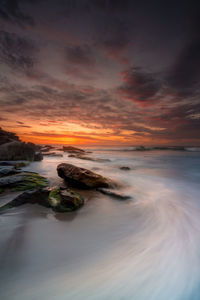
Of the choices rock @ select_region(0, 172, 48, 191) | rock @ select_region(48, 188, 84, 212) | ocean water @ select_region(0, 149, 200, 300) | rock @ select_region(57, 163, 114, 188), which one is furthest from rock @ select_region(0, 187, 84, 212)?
rock @ select_region(57, 163, 114, 188)

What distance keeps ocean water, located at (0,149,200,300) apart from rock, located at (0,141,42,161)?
883 centimetres

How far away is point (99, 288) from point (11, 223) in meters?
1.95

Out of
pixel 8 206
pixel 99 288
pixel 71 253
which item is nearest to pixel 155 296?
pixel 99 288

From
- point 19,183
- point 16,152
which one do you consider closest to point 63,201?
point 19,183

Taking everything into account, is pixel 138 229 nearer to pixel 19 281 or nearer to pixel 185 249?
pixel 185 249

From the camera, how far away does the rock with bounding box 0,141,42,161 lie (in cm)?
956

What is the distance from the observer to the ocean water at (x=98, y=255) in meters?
1.30

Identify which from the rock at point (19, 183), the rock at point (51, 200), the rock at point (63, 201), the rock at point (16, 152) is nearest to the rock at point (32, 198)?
the rock at point (51, 200)

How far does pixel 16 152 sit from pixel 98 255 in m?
10.9

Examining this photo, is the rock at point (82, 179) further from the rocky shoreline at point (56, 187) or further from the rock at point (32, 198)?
the rock at point (32, 198)

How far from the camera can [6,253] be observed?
1646mm

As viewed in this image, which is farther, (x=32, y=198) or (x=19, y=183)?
(x=19, y=183)

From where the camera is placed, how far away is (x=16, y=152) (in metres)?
9.99

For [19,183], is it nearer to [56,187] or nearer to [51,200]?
[56,187]
